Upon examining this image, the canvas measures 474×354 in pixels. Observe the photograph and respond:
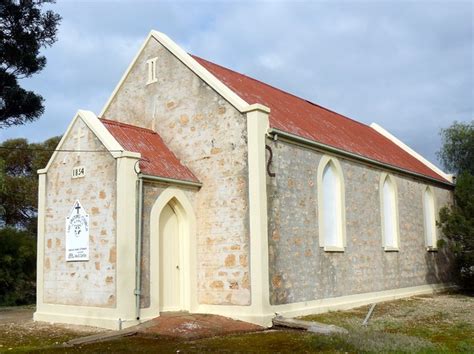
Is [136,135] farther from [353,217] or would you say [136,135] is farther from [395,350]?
[395,350]

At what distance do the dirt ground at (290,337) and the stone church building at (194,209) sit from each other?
3.39 feet

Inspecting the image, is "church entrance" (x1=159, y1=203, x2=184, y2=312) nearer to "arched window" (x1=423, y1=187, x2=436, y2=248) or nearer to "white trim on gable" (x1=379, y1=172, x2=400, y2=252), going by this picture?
"white trim on gable" (x1=379, y1=172, x2=400, y2=252)

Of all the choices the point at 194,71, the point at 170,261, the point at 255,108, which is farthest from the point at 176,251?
the point at 194,71

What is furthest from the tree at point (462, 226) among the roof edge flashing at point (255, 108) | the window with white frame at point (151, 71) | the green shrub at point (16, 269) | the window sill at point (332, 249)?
the green shrub at point (16, 269)

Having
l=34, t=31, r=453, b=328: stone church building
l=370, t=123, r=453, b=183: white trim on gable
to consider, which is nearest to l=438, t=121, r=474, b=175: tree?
l=370, t=123, r=453, b=183: white trim on gable

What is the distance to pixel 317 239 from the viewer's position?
16.8 meters

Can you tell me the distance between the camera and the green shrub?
28.9 meters

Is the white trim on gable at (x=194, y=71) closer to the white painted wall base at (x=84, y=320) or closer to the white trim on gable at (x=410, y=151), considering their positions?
the white painted wall base at (x=84, y=320)

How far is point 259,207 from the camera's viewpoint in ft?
47.5

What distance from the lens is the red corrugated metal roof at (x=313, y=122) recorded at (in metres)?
17.6

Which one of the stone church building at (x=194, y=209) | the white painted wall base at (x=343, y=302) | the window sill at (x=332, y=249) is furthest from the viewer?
the window sill at (x=332, y=249)

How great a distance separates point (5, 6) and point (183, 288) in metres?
11.0

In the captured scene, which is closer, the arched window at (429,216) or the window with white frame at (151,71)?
the window with white frame at (151,71)

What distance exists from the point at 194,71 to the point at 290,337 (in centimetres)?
851
